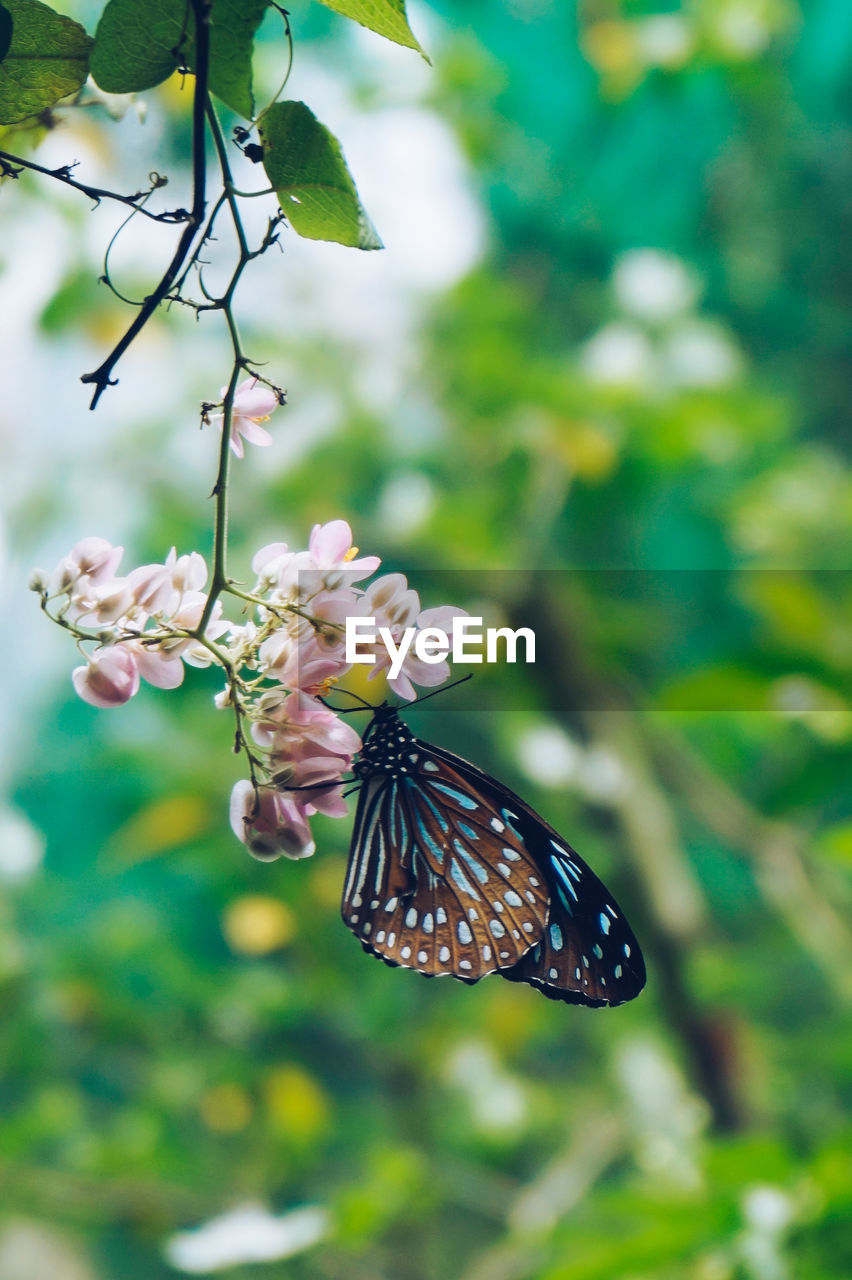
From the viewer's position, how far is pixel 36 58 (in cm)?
23

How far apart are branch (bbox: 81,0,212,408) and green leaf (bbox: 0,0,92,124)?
5 centimetres

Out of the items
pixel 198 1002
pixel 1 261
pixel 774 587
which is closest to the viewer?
pixel 1 261

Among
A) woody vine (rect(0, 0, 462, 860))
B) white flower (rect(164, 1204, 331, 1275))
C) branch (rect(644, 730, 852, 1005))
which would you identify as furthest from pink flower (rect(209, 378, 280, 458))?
branch (rect(644, 730, 852, 1005))

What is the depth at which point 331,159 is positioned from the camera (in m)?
0.22

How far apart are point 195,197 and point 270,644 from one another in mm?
99

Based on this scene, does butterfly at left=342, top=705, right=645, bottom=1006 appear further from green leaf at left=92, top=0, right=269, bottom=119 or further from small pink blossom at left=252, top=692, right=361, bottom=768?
green leaf at left=92, top=0, right=269, bottom=119

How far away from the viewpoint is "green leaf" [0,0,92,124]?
220 mm

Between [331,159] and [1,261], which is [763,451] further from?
[331,159]

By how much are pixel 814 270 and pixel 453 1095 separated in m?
1.70

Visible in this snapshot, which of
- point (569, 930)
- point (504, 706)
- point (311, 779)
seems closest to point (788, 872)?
point (504, 706)

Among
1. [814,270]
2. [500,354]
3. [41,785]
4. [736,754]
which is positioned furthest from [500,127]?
[41,785]

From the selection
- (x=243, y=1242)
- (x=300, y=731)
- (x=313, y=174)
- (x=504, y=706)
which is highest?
(x=504, y=706)

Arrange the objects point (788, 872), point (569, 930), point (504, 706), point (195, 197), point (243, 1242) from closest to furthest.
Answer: point (195, 197) < point (569, 930) < point (243, 1242) < point (788, 872) < point (504, 706)

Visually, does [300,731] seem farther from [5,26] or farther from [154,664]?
[5,26]
